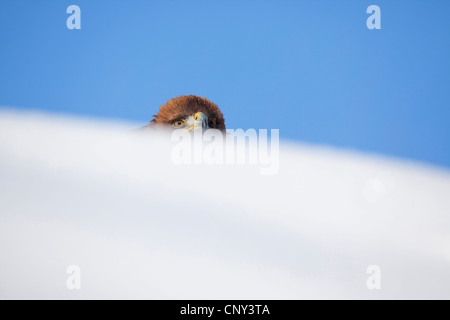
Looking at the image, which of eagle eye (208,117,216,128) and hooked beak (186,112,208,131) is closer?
hooked beak (186,112,208,131)

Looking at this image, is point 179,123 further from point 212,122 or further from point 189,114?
point 212,122

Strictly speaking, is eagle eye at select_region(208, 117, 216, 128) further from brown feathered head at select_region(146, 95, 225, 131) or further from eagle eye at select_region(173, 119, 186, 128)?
eagle eye at select_region(173, 119, 186, 128)

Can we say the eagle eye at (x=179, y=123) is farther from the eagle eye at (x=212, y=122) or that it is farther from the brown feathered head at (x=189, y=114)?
the eagle eye at (x=212, y=122)

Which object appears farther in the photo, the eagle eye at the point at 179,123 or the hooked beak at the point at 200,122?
the eagle eye at the point at 179,123

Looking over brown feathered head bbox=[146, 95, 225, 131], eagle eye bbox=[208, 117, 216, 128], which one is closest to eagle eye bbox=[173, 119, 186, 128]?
brown feathered head bbox=[146, 95, 225, 131]

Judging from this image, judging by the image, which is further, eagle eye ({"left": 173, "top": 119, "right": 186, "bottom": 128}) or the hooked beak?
eagle eye ({"left": 173, "top": 119, "right": 186, "bottom": 128})

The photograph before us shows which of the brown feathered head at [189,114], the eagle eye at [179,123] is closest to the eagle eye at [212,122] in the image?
the brown feathered head at [189,114]
